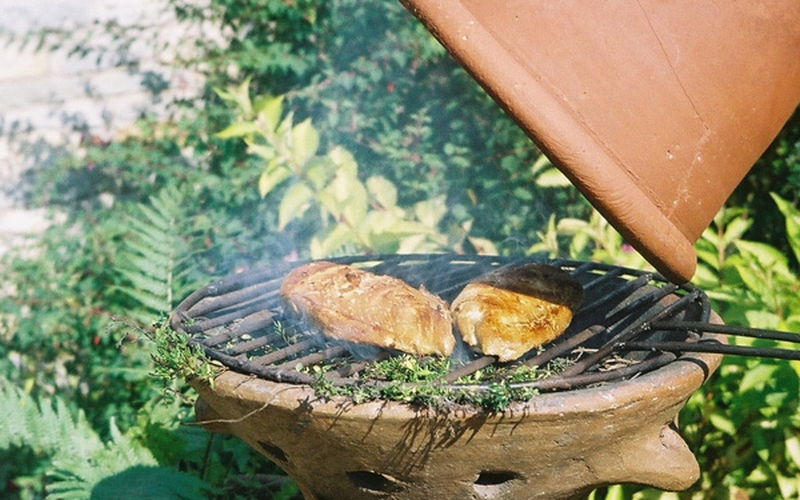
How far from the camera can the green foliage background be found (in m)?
3.39

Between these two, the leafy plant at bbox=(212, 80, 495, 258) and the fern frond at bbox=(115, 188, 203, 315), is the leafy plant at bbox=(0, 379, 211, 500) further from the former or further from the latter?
the leafy plant at bbox=(212, 80, 495, 258)

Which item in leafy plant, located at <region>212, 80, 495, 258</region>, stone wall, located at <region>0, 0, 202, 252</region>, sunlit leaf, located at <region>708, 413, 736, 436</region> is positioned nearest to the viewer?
sunlit leaf, located at <region>708, 413, 736, 436</region>

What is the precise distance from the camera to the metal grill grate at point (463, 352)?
1.91 m

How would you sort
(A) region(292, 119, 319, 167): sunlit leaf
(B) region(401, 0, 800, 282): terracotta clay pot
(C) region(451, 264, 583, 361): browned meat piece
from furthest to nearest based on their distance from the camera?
(A) region(292, 119, 319, 167): sunlit leaf
(C) region(451, 264, 583, 361): browned meat piece
(B) region(401, 0, 800, 282): terracotta clay pot

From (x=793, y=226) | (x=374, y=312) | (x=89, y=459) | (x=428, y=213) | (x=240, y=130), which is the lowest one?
(x=793, y=226)

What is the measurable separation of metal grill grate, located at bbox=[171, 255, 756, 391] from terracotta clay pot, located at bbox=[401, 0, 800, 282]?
269 millimetres

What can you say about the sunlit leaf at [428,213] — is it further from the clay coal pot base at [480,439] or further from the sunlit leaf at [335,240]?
the clay coal pot base at [480,439]


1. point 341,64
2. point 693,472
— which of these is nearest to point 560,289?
point 693,472

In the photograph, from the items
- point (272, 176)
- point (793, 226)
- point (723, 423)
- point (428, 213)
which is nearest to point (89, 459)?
point (272, 176)

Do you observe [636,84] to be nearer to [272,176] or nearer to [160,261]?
[272,176]

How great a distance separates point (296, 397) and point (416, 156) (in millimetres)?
3649

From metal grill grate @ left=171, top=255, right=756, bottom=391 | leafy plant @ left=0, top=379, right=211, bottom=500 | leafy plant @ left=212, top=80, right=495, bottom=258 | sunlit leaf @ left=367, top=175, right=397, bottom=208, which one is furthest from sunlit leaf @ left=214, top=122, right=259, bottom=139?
leafy plant @ left=0, top=379, right=211, bottom=500

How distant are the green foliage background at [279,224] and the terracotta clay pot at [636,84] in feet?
4.70

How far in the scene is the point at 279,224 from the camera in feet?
A: 15.1
